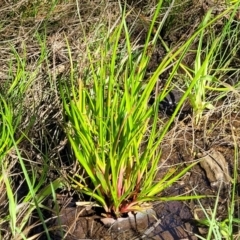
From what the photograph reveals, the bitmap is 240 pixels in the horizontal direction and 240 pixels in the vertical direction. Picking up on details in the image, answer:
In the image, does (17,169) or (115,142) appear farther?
(17,169)

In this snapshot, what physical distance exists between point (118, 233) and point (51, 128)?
43 centimetres

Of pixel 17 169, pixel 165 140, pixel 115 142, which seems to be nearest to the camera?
pixel 115 142

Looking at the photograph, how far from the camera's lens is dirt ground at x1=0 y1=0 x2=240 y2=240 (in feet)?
4.67

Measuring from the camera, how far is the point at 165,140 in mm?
1662

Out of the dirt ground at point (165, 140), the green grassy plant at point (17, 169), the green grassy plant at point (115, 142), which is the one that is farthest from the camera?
the dirt ground at point (165, 140)

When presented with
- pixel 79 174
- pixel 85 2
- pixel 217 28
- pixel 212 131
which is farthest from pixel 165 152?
pixel 85 2

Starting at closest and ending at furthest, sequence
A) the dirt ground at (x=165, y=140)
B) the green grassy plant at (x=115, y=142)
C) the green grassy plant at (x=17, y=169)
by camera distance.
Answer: the green grassy plant at (x=17, y=169), the green grassy plant at (x=115, y=142), the dirt ground at (x=165, y=140)

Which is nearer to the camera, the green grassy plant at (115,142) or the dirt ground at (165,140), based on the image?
the green grassy plant at (115,142)

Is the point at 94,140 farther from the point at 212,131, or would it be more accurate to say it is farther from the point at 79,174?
the point at 212,131

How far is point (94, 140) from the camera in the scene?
1.42 meters

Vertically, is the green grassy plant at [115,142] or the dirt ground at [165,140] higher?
the green grassy plant at [115,142]

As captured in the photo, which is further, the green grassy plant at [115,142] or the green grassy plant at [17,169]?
the green grassy plant at [115,142]

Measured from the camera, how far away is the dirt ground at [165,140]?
1.42 metres

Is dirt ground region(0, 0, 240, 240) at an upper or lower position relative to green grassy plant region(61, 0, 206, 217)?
lower
